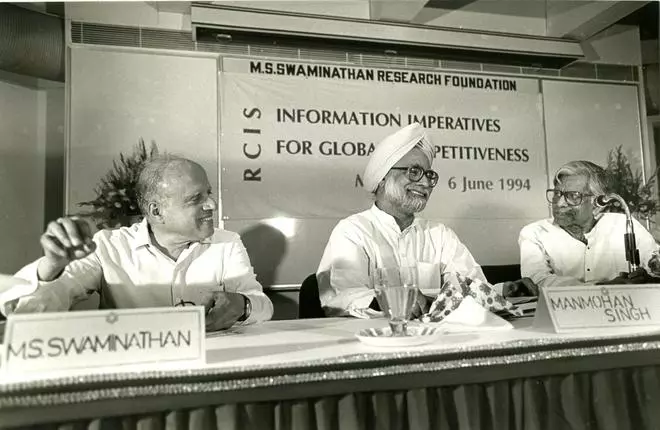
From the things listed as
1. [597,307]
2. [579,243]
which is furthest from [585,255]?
[597,307]

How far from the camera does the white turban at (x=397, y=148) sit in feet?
6.62

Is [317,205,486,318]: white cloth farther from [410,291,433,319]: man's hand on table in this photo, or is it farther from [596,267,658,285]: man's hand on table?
[596,267,658,285]: man's hand on table

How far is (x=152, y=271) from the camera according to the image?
1600mm

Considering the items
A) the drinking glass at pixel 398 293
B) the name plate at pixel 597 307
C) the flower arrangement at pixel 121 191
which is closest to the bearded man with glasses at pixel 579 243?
the name plate at pixel 597 307

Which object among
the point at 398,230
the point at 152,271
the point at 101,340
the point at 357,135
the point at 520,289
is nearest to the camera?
the point at 101,340

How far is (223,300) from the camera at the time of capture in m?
1.18

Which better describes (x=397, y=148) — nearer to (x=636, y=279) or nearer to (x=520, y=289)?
(x=520, y=289)

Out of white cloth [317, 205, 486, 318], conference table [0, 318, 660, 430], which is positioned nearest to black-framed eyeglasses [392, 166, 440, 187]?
white cloth [317, 205, 486, 318]

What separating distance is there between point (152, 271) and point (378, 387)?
40.2 inches

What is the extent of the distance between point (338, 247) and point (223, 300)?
0.79 meters

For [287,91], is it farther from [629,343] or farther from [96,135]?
[629,343]

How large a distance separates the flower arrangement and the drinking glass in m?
1.51

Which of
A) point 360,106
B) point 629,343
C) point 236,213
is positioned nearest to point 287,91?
point 360,106

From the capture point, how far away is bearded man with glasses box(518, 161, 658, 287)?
6.24 ft
